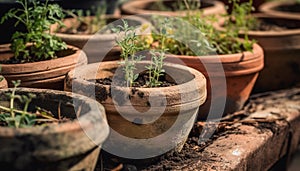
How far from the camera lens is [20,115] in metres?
1.68

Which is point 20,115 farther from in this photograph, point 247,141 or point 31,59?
point 247,141

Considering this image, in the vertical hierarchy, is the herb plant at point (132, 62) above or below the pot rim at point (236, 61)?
above

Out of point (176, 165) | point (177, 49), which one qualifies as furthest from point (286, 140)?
point (176, 165)

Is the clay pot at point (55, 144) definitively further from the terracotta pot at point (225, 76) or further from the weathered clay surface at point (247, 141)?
the terracotta pot at point (225, 76)

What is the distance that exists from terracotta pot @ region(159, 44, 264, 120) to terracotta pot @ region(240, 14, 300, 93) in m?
0.36

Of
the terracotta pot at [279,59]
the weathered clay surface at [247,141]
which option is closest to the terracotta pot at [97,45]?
the weathered clay surface at [247,141]

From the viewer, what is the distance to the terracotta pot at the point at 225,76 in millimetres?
2369

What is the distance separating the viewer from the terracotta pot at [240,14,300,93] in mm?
3006

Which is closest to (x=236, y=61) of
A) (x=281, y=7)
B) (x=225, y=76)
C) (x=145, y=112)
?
(x=225, y=76)

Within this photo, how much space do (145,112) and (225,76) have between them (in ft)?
2.43

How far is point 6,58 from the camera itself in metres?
2.36

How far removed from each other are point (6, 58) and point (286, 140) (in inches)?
58.0

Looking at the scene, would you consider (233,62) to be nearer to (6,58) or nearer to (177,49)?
(177,49)

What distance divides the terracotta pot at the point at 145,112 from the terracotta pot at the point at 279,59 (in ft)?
3.66
